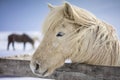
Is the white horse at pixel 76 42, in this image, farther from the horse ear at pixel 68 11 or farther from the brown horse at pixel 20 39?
the brown horse at pixel 20 39

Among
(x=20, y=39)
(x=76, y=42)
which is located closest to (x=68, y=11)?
(x=76, y=42)

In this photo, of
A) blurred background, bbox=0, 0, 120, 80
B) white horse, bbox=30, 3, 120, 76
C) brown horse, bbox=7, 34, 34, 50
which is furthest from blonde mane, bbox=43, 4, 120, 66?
brown horse, bbox=7, 34, 34, 50

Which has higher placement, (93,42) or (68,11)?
(68,11)

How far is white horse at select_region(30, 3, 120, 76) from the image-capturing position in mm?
867

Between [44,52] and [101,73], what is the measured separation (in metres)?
0.24

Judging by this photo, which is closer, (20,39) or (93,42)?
(93,42)

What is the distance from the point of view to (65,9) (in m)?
0.89

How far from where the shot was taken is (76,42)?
0.88 m

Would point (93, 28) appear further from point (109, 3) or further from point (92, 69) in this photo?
point (109, 3)

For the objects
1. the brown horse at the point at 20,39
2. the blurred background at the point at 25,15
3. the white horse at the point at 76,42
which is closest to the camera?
the white horse at the point at 76,42

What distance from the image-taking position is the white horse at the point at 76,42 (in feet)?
2.85

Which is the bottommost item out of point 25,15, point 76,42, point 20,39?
point 76,42

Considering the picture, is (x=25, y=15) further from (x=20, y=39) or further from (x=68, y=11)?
(x=68, y=11)

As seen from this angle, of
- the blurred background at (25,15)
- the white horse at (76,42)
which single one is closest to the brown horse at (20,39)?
the blurred background at (25,15)
